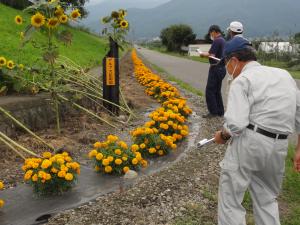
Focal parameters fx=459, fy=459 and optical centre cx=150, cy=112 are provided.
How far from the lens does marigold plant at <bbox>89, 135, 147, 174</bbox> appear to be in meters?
5.09

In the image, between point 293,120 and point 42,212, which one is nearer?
point 293,120

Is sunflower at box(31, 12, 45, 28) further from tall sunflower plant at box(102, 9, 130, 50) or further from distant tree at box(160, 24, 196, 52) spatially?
distant tree at box(160, 24, 196, 52)

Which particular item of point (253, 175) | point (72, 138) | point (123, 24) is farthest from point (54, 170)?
point (123, 24)

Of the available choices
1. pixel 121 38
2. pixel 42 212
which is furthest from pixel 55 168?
pixel 121 38

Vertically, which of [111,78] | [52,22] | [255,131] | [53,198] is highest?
[52,22]

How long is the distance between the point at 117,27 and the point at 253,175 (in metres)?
5.41

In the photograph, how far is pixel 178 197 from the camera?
4.64 meters

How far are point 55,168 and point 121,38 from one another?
4278 millimetres

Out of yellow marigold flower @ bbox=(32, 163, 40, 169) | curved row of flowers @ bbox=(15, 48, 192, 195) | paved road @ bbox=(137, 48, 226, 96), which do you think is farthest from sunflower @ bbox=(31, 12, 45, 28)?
paved road @ bbox=(137, 48, 226, 96)

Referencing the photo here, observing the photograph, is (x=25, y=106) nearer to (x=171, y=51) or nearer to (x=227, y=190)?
(x=227, y=190)

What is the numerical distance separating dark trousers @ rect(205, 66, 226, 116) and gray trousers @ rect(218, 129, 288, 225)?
5.58 m

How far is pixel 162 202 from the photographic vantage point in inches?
177

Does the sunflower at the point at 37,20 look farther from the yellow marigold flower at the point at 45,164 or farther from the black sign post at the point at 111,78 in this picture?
the black sign post at the point at 111,78

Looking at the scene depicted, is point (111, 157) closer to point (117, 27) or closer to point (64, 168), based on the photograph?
point (64, 168)
